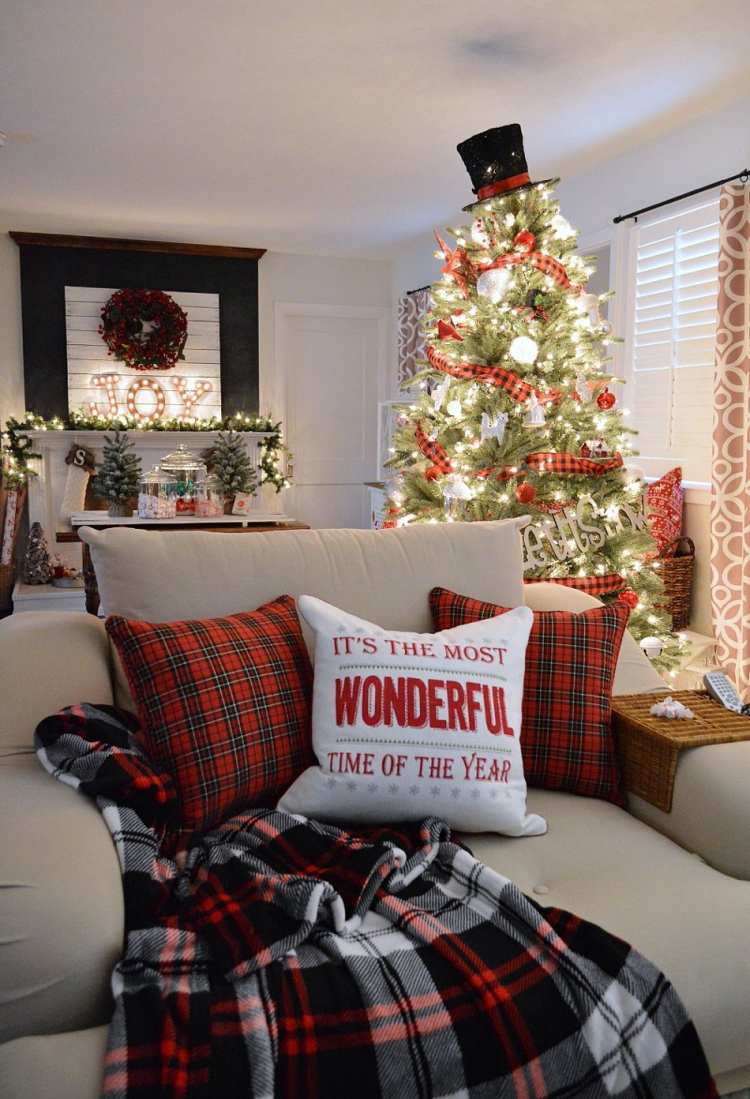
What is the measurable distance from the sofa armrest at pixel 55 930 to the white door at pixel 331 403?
5875 mm

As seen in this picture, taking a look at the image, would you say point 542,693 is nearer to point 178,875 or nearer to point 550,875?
point 550,875

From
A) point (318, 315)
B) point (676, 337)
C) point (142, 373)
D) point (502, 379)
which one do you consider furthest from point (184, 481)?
point (318, 315)

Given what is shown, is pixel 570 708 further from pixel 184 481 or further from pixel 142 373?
pixel 142 373

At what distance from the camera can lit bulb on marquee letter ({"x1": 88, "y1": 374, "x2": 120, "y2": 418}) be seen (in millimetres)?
6375

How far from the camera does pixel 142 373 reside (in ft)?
21.2

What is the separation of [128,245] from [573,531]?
15.3 ft

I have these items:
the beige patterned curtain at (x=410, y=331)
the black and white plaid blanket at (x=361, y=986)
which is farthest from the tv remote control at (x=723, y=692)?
the beige patterned curtain at (x=410, y=331)

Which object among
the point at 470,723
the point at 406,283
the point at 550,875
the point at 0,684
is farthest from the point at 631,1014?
the point at 406,283

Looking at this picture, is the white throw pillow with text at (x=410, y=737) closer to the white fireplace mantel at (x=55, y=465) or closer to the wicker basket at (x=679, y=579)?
the wicker basket at (x=679, y=579)

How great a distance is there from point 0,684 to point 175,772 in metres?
0.39

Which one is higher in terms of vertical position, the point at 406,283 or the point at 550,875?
the point at 406,283

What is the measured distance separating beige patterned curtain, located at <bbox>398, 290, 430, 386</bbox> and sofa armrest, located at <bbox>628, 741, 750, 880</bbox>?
15.9 feet

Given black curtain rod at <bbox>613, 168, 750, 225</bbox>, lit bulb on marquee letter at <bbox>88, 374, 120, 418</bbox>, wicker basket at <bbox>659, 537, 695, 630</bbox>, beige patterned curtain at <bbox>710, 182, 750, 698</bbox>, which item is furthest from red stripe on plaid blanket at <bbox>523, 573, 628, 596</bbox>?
lit bulb on marquee letter at <bbox>88, 374, 120, 418</bbox>

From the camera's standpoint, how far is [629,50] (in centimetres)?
318
